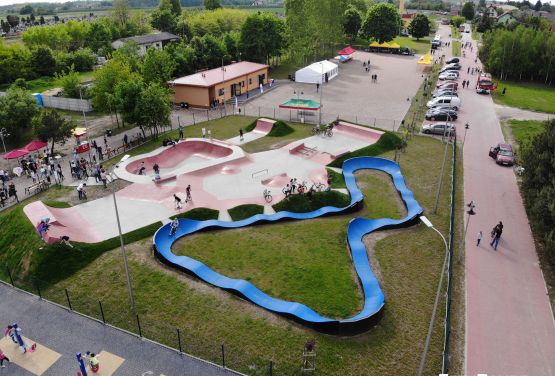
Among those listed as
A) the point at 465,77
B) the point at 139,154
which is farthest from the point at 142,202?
the point at 465,77

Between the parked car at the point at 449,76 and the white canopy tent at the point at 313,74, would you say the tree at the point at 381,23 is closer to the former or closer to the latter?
the parked car at the point at 449,76

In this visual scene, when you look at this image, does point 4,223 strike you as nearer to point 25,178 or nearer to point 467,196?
point 25,178

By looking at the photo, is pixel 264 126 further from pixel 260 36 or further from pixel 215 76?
pixel 260 36

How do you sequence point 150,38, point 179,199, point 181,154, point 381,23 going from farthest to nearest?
point 381,23 → point 150,38 → point 181,154 → point 179,199

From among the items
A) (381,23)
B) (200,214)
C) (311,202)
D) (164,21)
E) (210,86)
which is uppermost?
(164,21)

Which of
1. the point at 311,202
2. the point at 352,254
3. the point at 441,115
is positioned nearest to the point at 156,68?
the point at 311,202

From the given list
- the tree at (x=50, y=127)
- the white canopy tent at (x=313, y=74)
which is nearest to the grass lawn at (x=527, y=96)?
the white canopy tent at (x=313, y=74)
